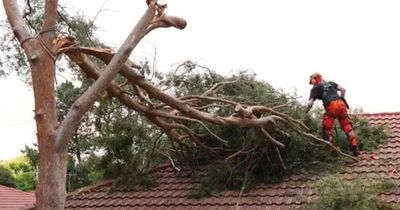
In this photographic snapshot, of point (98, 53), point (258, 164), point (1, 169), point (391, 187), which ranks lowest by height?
point (391, 187)

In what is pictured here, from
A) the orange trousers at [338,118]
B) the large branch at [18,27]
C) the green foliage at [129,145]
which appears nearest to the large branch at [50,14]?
the large branch at [18,27]

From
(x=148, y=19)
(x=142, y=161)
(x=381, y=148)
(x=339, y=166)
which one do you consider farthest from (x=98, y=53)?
(x=381, y=148)

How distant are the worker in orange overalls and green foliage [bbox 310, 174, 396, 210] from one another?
1786 millimetres

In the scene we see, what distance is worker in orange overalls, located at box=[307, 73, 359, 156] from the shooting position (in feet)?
33.6

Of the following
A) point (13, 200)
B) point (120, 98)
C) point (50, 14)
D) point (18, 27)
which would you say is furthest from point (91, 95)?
point (13, 200)

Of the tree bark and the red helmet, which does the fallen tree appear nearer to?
the tree bark

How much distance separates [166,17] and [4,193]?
622 inches

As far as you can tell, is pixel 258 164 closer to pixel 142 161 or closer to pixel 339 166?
pixel 339 166

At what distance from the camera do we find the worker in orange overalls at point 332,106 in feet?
33.6

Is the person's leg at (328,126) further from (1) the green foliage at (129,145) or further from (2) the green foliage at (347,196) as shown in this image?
(1) the green foliage at (129,145)

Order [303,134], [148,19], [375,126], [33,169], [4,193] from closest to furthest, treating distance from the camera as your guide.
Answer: [148,19], [303,134], [375,126], [4,193], [33,169]

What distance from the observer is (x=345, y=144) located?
1069 cm

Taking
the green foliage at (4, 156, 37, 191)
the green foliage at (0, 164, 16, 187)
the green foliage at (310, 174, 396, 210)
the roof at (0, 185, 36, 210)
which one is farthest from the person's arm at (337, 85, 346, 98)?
the green foliage at (4, 156, 37, 191)

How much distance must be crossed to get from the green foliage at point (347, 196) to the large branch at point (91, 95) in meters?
3.53
